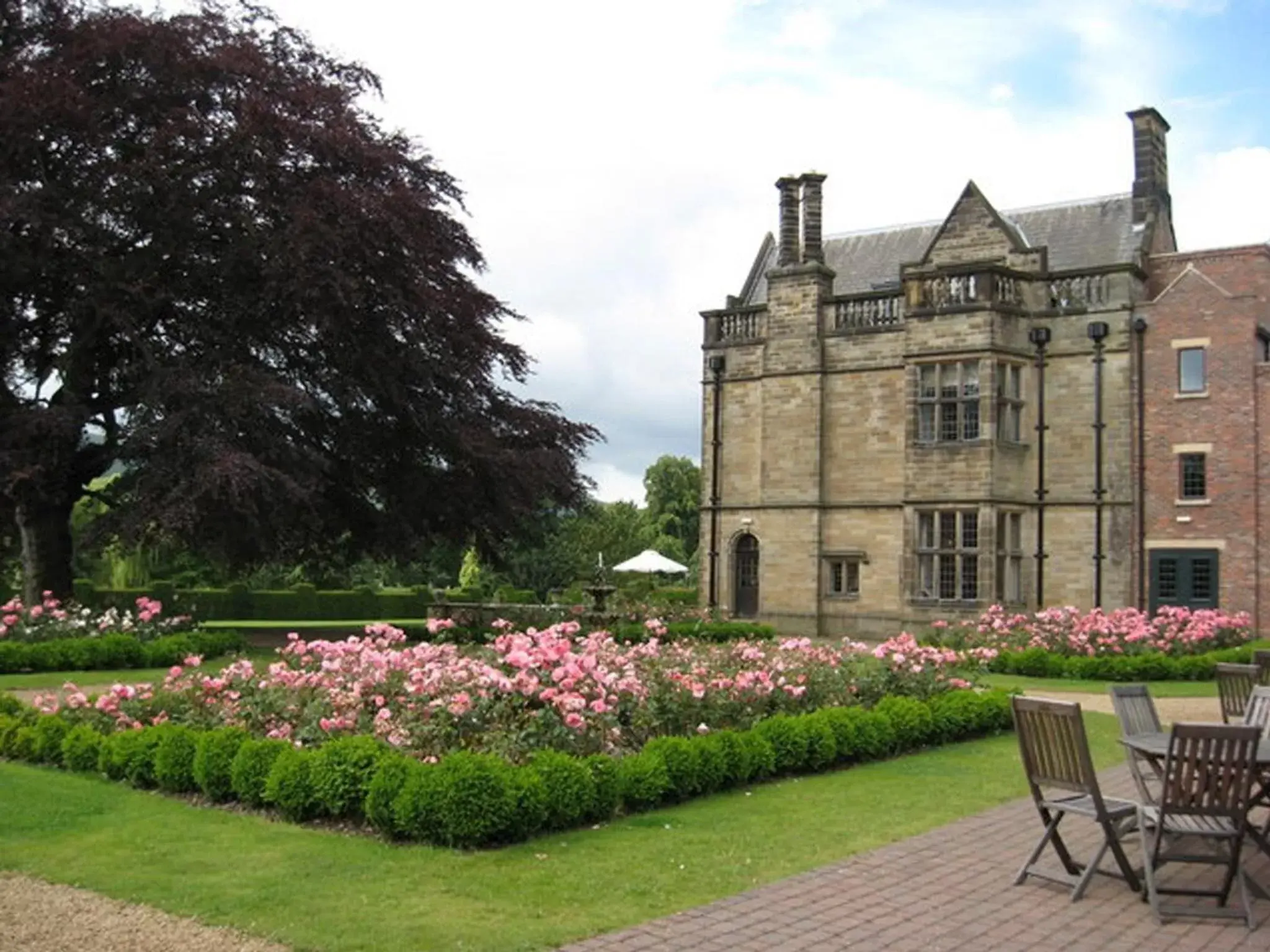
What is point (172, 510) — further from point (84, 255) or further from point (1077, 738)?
point (1077, 738)

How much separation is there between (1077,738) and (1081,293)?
26.1 m

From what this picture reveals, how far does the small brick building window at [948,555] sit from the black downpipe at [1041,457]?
172 centimetres

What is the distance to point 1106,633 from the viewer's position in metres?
24.6

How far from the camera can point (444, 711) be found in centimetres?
1045

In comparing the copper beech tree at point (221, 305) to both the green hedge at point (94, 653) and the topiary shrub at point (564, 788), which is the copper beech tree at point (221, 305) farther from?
the topiary shrub at point (564, 788)

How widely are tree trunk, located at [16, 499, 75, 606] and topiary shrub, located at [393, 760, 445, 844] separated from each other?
2054cm

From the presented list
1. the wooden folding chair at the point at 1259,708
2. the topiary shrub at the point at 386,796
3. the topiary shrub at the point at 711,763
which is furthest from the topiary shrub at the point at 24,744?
the wooden folding chair at the point at 1259,708

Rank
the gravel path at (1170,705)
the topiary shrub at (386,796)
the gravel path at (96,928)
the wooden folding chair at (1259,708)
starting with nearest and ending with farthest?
1. the gravel path at (96,928)
2. the topiary shrub at (386,796)
3. the wooden folding chair at (1259,708)
4. the gravel path at (1170,705)

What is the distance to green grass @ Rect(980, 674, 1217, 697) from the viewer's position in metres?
20.8

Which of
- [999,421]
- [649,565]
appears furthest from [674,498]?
[999,421]

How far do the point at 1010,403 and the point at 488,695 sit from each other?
78.3 feet

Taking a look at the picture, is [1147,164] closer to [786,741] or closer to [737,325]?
[737,325]

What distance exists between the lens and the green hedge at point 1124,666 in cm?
2300

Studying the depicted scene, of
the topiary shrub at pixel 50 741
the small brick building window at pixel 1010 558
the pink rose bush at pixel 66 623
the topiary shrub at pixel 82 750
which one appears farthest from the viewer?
the small brick building window at pixel 1010 558
